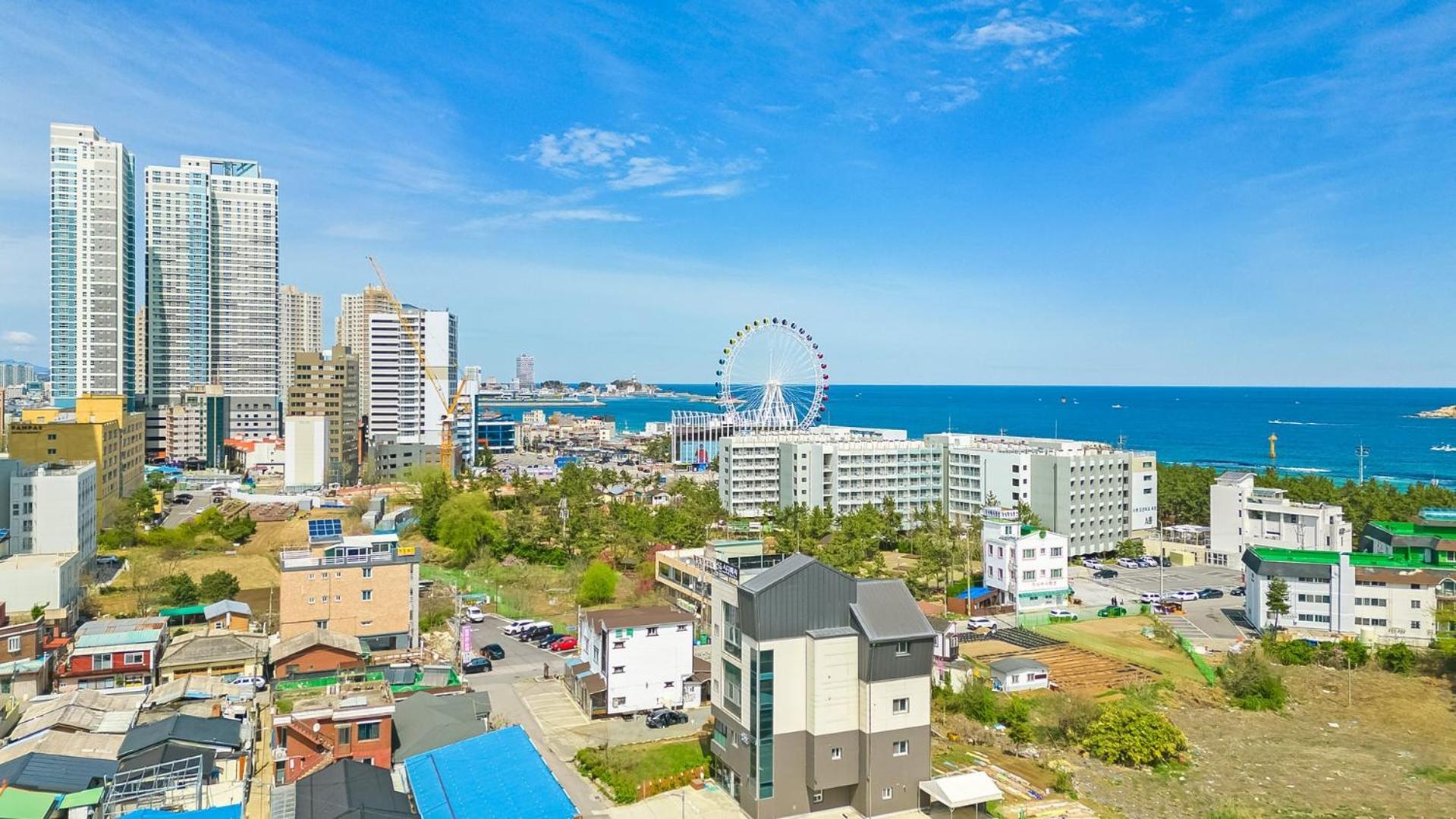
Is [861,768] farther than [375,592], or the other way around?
[375,592]

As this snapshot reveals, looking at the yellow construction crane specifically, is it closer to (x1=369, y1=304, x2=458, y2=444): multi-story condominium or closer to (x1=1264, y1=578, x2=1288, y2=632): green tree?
(x1=369, y1=304, x2=458, y2=444): multi-story condominium

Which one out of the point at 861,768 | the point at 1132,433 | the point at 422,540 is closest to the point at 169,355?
the point at 422,540

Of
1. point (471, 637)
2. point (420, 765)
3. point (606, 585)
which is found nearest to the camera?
point (420, 765)

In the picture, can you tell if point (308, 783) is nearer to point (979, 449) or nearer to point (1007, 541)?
point (1007, 541)

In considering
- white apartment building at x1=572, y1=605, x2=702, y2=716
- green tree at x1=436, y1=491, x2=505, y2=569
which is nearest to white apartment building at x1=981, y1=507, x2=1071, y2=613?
white apartment building at x1=572, y1=605, x2=702, y2=716

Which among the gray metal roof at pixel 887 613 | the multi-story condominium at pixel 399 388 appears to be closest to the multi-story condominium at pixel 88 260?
the multi-story condominium at pixel 399 388

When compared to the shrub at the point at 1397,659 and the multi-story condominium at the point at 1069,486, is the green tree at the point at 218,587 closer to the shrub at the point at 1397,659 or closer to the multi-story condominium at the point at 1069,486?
the multi-story condominium at the point at 1069,486
